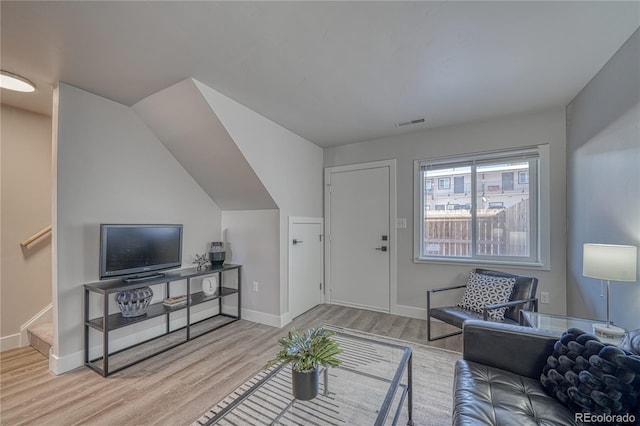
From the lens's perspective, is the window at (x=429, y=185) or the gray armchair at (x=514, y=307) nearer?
the gray armchair at (x=514, y=307)

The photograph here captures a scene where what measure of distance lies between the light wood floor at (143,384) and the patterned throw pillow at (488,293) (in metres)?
0.45

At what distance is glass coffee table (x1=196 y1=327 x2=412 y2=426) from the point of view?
4.22ft

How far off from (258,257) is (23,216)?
7.85 ft

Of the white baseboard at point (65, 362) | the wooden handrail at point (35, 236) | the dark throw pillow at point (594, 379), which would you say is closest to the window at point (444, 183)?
the dark throw pillow at point (594, 379)

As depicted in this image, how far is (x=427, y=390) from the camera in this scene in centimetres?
197

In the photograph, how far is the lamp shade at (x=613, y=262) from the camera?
5.23ft

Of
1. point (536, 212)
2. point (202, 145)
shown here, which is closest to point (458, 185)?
point (536, 212)

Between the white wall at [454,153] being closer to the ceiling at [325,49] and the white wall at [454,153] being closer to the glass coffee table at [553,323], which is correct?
the ceiling at [325,49]

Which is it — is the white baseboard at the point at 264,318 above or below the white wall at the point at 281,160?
below

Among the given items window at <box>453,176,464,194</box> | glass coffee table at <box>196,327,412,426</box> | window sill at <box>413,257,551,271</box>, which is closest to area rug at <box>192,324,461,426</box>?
glass coffee table at <box>196,327,412,426</box>

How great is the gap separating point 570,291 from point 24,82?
5.22 m

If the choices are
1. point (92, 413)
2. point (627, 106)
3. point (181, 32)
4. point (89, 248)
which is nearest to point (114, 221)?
point (89, 248)

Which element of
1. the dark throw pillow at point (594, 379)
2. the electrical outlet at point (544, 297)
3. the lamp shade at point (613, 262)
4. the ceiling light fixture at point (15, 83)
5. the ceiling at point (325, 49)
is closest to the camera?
the dark throw pillow at point (594, 379)

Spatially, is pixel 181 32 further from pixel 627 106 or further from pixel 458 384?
pixel 627 106
